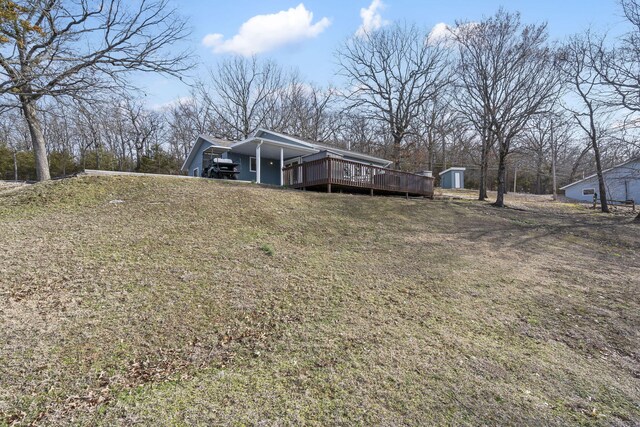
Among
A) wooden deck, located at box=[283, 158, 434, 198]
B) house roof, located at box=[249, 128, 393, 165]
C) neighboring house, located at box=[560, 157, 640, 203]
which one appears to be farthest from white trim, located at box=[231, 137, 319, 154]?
neighboring house, located at box=[560, 157, 640, 203]

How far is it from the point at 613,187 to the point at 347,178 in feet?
90.4

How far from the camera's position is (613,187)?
28.4 meters

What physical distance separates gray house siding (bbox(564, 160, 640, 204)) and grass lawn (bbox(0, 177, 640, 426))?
23063 mm

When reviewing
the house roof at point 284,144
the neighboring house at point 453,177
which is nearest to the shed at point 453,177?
the neighboring house at point 453,177

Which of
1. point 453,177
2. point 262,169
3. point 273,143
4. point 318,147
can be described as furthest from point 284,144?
point 453,177

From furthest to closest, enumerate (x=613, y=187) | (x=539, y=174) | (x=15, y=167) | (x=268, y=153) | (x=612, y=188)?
(x=539, y=174) → (x=15, y=167) → (x=612, y=188) → (x=613, y=187) → (x=268, y=153)

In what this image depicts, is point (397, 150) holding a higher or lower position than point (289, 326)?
higher

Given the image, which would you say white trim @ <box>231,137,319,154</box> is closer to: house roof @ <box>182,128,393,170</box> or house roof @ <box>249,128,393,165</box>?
house roof @ <box>182,128,393,170</box>

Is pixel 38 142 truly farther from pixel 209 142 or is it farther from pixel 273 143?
pixel 273 143

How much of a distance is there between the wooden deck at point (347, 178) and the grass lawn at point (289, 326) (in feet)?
19.9

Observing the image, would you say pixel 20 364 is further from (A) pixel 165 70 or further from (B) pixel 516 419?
(A) pixel 165 70

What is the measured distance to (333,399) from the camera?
292 cm

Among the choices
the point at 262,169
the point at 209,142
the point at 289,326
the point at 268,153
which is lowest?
the point at 289,326

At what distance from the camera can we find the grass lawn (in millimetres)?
2848
